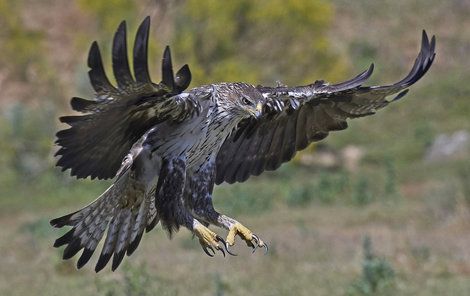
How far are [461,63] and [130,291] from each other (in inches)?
1340

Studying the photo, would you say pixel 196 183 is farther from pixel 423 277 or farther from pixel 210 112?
pixel 423 277

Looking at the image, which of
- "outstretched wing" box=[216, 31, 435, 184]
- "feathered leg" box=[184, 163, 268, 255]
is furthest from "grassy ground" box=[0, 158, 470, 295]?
"feathered leg" box=[184, 163, 268, 255]

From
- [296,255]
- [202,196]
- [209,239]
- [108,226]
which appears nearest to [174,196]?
[202,196]

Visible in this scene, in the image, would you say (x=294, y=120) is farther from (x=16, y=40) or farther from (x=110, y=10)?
(x=16, y=40)

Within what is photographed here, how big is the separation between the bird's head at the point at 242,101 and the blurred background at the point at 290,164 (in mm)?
2199

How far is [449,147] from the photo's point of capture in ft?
96.9

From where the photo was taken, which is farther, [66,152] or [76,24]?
[76,24]

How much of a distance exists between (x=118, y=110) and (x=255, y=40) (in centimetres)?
2589

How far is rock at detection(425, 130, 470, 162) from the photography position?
1133 inches

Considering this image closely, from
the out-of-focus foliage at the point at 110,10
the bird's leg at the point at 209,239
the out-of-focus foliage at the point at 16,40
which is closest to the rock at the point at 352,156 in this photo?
the out-of-focus foliage at the point at 110,10

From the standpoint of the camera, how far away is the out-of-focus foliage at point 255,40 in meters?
31.4

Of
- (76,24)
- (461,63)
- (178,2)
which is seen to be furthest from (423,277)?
(76,24)

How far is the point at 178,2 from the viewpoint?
3356cm

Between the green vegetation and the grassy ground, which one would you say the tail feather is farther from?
the green vegetation
